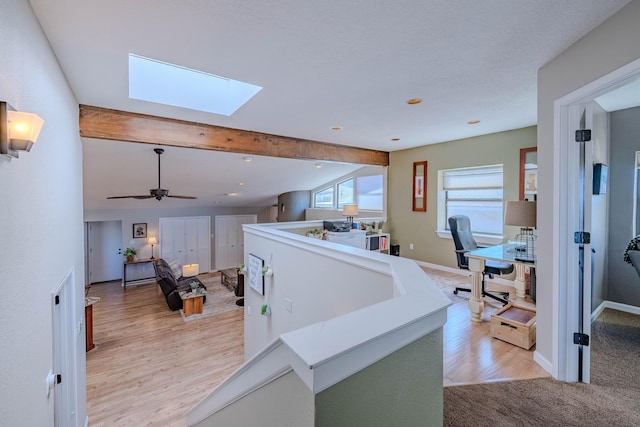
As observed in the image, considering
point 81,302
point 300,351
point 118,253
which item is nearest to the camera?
point 300,351

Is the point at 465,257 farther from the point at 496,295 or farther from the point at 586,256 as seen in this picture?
the point at 586,256

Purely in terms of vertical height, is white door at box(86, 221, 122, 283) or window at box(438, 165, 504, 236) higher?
window at box(438, 165, 504, 236)

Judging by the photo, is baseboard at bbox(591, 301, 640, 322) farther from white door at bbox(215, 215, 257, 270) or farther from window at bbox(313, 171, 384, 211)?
white door at bbox(215, 215, 257, 270)

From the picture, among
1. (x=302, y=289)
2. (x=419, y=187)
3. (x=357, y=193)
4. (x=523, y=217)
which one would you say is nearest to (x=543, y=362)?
(x=523, y=217)

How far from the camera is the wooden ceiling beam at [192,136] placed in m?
3.30

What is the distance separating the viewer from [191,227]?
10422mm

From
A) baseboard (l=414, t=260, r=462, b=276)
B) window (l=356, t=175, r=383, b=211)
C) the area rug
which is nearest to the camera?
baseboard (l=414, t=260, r=462, b=276)

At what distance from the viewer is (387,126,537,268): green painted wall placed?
4527 millimetres

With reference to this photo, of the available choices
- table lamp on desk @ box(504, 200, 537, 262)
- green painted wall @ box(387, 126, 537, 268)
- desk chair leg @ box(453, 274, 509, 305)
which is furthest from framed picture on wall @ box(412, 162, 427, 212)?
table lamp on desk @ box(504, 200, 537, 262)

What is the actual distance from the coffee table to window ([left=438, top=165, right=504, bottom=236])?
576cm

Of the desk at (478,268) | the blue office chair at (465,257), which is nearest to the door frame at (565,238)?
the desk at (478,268)

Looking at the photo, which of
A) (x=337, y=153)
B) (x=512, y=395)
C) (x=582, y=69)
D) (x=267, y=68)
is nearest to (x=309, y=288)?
(x=512, y=395)

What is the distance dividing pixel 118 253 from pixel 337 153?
8792 millimetres

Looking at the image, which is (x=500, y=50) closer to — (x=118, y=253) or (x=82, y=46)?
(x=82, y=46)
